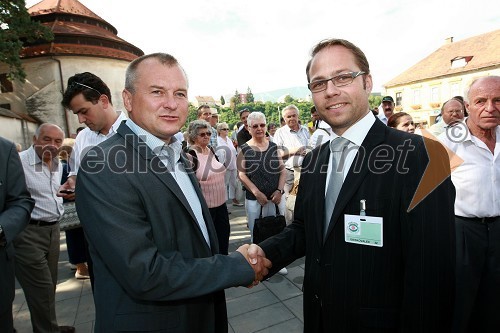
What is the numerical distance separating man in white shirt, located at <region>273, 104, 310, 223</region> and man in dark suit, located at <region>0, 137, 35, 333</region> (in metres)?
4.55

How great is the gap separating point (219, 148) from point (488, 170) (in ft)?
20.8

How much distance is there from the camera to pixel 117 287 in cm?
162

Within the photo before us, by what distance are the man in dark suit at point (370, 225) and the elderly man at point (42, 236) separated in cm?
309

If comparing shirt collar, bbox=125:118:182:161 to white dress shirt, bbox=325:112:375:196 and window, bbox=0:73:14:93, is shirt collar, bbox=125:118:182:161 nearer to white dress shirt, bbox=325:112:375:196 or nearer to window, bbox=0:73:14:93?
white dress shirt, bbox=325:112:375:196

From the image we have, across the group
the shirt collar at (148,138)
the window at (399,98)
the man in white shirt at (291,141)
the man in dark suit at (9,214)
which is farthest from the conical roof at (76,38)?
the window at (399,98)

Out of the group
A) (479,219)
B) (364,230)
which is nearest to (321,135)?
(479,219)

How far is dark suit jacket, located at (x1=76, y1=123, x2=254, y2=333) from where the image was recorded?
1492 mm

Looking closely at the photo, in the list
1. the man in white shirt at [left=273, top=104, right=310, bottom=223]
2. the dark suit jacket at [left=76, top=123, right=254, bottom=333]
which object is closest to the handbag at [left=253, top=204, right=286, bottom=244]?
the man in white shirt at [left=273, top=104, right=310, bottom=223]

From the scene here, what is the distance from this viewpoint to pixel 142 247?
150 centimetres

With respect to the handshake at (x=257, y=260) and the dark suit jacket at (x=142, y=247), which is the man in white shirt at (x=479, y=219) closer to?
the handshake at (x=257, y=260)

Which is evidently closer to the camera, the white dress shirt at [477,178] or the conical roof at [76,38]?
the white dress shirt at [477,178]

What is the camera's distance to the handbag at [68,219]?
4.04 m

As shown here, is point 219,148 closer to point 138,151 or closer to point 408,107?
point 138,151

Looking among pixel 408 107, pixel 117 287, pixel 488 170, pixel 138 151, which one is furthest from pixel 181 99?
pixel 408 107
